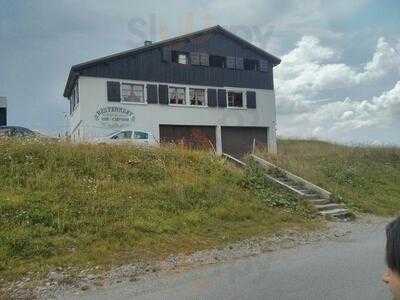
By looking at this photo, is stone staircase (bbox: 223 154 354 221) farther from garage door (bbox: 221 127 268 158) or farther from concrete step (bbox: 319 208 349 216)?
garage door (bbox: 221 127 268 158)

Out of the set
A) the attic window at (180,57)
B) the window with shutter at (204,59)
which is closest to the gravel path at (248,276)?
the attic window at (180,57)

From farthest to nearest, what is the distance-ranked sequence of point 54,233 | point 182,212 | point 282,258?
point 182,212 → point 54,233 → point 282,258

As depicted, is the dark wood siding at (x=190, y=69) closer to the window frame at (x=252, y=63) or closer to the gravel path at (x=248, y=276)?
the window frame at (x=252, y=63)

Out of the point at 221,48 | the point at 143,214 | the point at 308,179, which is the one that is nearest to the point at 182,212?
the point at 143,214

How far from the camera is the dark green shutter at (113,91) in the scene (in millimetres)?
35500

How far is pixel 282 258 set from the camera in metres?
11.3

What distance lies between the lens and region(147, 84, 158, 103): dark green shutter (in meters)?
37.1

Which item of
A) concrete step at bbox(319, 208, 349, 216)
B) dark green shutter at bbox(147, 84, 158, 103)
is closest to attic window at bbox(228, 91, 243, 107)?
dark green shutter at bbox(147, 84, 158, 103)

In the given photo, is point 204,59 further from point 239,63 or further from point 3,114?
point 3,114

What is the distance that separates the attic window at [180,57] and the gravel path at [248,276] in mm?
27151

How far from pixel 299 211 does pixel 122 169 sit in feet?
21.3

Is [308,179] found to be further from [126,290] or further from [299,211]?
[126,290]

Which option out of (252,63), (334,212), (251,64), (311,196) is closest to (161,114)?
(251,64)

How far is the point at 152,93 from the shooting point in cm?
3722
